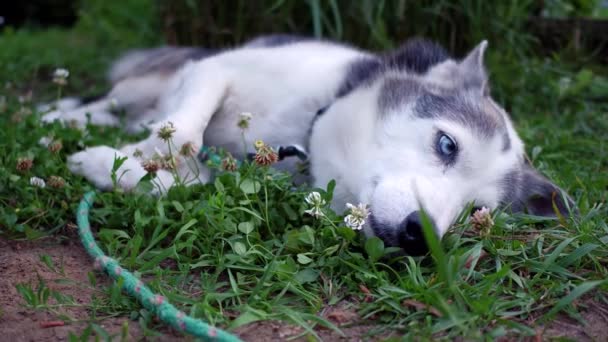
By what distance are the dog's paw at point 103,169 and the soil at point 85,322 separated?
0.50 m

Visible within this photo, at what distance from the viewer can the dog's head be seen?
2.04m

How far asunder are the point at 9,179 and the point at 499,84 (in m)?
3.17

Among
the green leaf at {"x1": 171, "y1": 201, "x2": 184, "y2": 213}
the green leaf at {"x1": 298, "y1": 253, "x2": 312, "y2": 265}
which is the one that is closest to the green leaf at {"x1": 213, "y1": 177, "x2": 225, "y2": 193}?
the green leaf at {"x1": 171, "y1": 201, "x2": 184, "y2": 213}

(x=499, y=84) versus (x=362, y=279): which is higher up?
(x=362, y=279)

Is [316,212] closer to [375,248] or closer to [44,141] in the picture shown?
[375,248]

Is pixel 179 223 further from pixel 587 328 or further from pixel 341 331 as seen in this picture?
pixel 587 328

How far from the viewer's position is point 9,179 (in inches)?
89.7

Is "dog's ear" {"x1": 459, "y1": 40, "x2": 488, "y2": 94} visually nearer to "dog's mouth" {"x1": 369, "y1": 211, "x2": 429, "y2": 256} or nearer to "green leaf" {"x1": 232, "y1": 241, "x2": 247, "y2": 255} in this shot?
"dog's mouth" {"x1": 369, "y1": 211, "x2": 429, "y2": 256}

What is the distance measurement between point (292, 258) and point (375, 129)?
2.34 ft

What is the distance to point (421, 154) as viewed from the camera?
224 cm

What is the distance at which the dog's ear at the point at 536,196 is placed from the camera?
7.98 ft

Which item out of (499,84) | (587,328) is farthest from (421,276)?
(499,84)

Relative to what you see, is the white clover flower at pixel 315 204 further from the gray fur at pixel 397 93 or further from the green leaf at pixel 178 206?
the gray fur at pixel 397 93

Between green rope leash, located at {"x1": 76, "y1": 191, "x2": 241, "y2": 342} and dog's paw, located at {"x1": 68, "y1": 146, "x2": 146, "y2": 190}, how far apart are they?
0.28 meters
